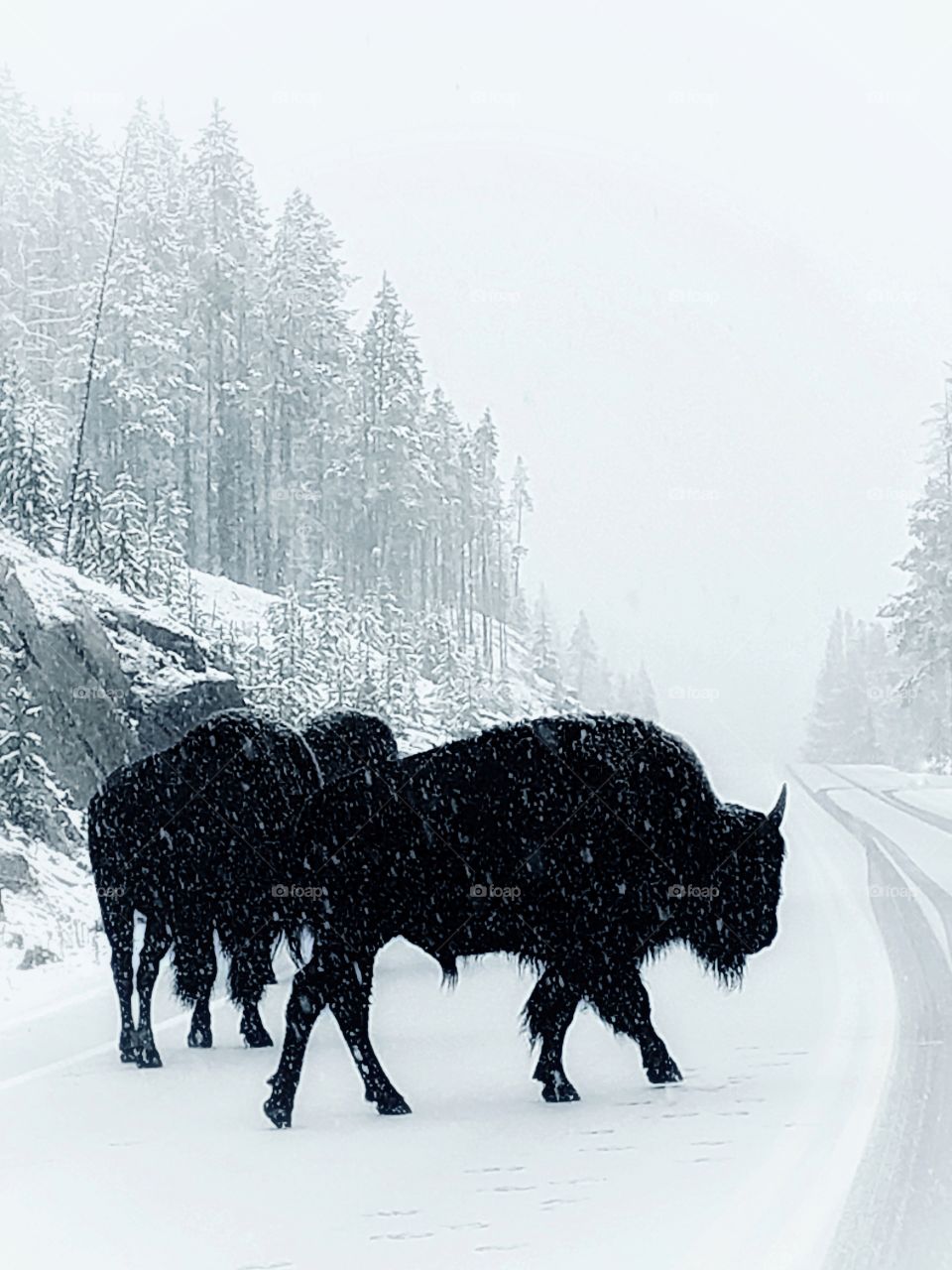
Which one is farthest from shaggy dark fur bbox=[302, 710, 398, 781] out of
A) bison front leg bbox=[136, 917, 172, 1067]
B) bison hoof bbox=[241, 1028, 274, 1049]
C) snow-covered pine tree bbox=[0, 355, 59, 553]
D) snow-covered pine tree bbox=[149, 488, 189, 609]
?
snow-covered pine tree bbox=[149, 488, 189, 609]

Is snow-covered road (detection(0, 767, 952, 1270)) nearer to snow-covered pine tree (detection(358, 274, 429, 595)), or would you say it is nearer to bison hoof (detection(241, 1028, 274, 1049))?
bison hoof (detection(241, 1028, 274, 1049))

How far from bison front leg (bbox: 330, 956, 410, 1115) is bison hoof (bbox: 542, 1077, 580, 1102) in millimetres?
650

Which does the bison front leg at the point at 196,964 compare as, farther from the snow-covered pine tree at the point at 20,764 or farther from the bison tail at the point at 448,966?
the snow-covered pine tree at the point at 20,764

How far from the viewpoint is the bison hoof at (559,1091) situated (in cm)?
631

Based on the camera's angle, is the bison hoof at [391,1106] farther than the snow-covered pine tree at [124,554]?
No

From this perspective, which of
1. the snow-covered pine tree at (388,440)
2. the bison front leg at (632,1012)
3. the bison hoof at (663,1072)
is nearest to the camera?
the bison front leg at (632,1012)

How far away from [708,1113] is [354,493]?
4724cm

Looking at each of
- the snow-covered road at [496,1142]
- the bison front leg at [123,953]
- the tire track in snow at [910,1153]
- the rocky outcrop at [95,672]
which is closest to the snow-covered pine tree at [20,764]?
the rocky outcrop at [95,672]

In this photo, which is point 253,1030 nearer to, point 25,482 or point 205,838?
point 205,838

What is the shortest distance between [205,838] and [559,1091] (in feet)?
7.23

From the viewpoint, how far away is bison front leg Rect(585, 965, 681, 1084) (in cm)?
634

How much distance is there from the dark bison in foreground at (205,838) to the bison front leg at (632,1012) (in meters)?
1.65

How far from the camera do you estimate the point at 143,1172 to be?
5.32 metres

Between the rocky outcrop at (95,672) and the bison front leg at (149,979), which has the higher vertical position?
the rocky outcrop at (95,672)
